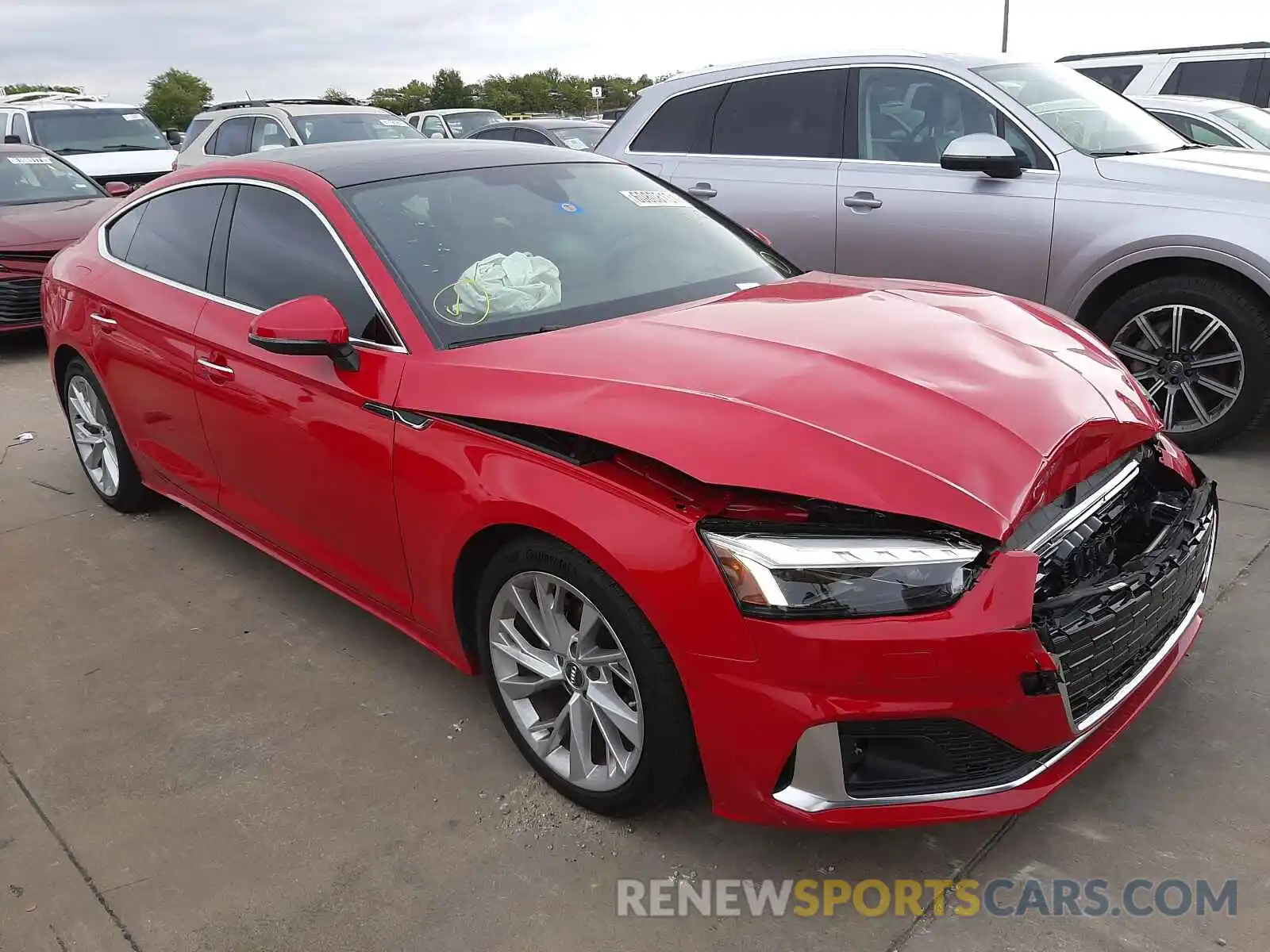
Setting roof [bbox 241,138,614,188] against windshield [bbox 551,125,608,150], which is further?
windshield [bbox 551,125,608,150]

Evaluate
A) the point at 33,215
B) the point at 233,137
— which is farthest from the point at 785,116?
the point at 233,137

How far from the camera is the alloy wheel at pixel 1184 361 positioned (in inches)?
175

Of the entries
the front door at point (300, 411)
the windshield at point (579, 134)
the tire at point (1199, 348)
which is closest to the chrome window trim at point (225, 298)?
the front door at point (300, 411)

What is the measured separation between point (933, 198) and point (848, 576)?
3.59 m

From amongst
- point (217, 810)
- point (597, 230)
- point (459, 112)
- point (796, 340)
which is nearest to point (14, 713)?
point (217, 810)

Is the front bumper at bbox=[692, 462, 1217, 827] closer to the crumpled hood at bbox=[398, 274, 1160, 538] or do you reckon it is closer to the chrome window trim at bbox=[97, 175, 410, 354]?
the crumpled hood at bbox=[398, 274, 1160, 538]

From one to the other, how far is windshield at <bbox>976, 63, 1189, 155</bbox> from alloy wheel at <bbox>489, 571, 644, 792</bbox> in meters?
3.69

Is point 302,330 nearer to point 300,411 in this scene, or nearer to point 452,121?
point 300,411

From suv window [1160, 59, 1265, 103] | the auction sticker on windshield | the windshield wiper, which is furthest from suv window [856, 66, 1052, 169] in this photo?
suv window [1160, 59, 1265, 103]

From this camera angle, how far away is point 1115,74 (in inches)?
455

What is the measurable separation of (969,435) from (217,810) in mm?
2039

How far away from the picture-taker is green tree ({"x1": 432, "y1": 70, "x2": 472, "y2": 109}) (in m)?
50.2

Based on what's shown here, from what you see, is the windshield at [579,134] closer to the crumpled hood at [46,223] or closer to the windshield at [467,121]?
the windshield at [467,121]

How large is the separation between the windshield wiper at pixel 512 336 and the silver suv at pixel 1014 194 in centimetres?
266
